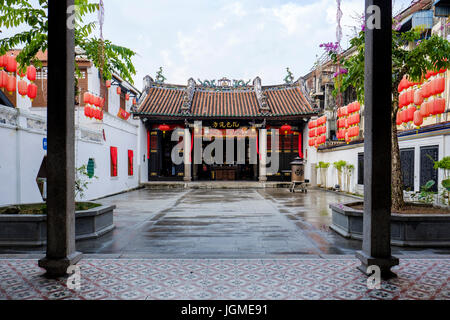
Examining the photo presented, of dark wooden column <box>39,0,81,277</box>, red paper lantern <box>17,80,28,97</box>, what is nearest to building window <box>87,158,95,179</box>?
red paper lantern <box>17,80,28,97</box>

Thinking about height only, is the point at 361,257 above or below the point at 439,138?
below

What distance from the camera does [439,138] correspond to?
877 cm

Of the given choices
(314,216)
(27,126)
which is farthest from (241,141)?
(27,126)

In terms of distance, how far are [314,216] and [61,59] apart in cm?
714

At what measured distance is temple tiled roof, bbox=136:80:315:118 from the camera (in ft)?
63.3

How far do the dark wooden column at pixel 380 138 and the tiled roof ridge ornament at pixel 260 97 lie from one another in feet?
51.9

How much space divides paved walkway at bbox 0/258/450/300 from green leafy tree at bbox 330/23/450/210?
199 centimetres

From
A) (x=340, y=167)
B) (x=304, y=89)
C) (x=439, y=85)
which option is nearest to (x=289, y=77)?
(x=304, y=89)

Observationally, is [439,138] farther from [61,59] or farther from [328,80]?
[328,80]

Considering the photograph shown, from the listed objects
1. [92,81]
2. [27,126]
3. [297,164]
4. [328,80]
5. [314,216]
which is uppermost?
[328,80]

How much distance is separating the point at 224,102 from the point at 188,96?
2.56 m

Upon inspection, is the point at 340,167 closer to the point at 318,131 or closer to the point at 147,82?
the point at 318,131

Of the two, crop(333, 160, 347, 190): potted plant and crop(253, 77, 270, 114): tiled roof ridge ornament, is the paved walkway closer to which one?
crop(333, 160, 347, 190): potted plant

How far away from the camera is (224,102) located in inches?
830
